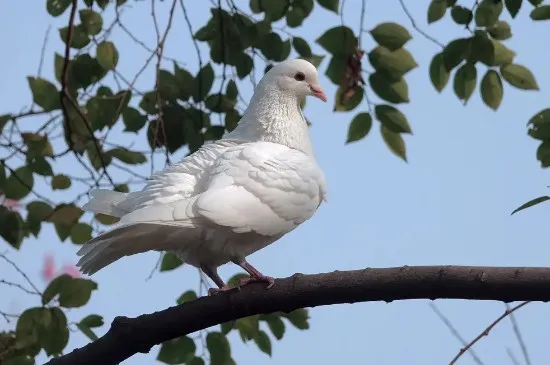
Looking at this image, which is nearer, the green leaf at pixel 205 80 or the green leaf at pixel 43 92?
the green leaf at pixel 43 92

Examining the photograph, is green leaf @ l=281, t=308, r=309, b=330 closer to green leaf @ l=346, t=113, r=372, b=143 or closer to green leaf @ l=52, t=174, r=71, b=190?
green leaf @ l=346, t=113, r=372, b=143

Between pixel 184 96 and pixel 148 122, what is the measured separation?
8.6 inches

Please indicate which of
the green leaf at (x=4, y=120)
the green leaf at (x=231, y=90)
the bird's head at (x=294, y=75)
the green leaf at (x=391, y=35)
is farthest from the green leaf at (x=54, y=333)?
the green leaf at (x=391, y=35)

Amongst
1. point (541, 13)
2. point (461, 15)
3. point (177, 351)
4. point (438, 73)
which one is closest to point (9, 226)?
point (177, 351)

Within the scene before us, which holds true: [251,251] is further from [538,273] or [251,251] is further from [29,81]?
[538,273]

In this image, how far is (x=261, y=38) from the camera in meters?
4.83

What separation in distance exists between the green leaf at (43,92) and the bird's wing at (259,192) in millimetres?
794

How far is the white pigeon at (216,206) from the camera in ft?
12.3

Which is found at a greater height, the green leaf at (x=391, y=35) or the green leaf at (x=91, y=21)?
the green leaf at (x=91, y=21)

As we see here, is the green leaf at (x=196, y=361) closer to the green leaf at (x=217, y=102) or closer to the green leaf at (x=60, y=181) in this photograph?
the green leaf at (x=60, y=181)

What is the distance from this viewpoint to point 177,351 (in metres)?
4.32

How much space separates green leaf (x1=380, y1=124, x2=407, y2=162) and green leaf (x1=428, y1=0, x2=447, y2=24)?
529 millimetres

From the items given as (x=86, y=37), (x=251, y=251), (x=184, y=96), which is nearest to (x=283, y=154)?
(x=251, y=251)

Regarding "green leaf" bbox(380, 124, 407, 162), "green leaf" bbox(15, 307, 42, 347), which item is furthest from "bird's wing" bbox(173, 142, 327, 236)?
"green leaf" bbox(15, 307, 42, 347)
